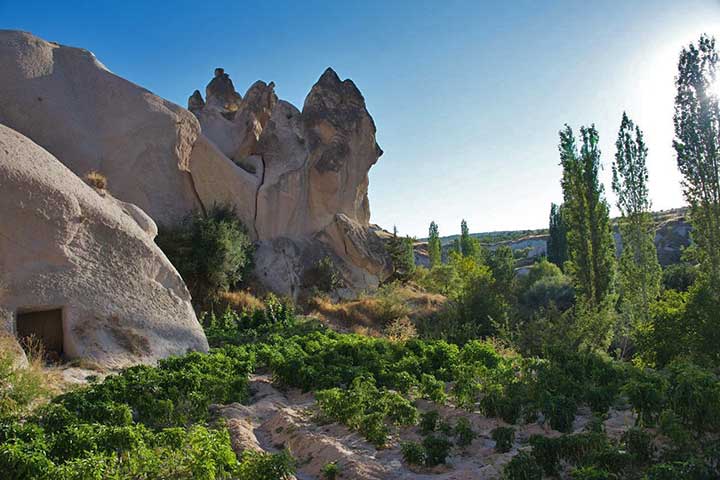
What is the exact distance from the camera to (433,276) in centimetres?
3322

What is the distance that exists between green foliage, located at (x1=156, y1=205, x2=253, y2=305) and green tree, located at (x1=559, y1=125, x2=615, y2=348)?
11.7m

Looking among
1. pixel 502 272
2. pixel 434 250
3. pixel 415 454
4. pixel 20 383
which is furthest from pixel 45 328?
pixel 434 250

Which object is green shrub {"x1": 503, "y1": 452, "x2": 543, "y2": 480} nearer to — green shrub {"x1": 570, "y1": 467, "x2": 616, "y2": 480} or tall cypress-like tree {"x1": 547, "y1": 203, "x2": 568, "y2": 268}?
green shrub {"x1": 570, "y1": 467, "x2": 616, "y2": 480}

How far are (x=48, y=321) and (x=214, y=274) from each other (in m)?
7.33

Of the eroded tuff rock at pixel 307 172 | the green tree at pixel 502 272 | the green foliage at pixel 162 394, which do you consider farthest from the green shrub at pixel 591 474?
the eroded tuff rock at pixel 307 172

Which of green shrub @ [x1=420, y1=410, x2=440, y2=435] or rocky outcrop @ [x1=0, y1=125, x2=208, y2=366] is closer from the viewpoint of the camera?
green shrub @ [x1=420, y1=410, x2=440, y2=435]

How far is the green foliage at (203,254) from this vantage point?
54.5 ft

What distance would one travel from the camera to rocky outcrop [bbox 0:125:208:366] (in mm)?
9359

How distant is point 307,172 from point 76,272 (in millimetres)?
16406

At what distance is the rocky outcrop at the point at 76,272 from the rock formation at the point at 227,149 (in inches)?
249

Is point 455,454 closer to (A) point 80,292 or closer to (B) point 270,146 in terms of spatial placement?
(A) point 80,292

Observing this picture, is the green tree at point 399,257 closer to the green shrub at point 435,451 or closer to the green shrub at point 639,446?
the green shrub at point 435,451

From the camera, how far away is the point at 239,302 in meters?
17.8

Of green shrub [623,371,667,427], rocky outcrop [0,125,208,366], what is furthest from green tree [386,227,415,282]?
green shrub [623,371,667,427]
